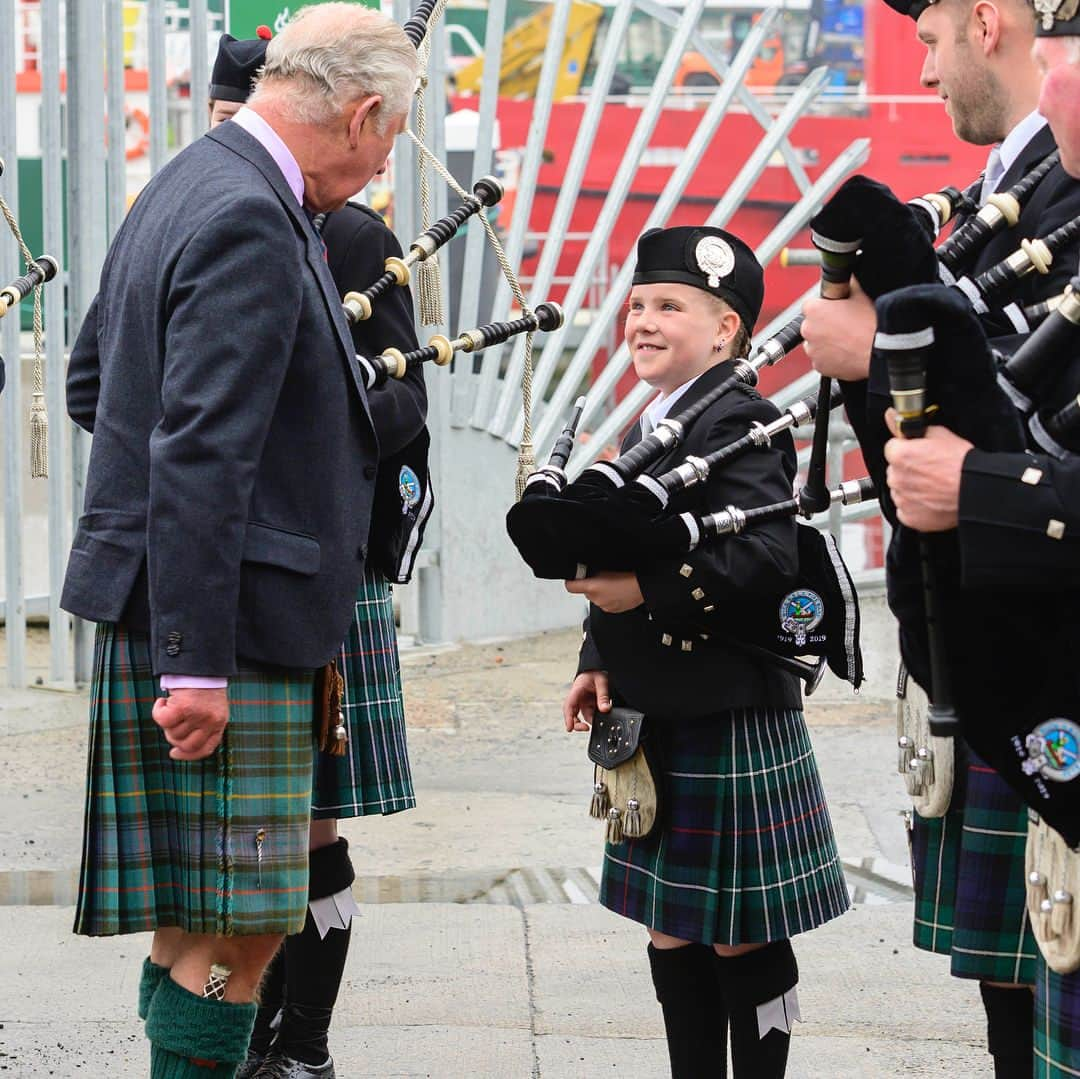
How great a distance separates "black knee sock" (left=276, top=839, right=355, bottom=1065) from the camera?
2.97m

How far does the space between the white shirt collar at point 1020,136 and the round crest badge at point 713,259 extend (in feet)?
2.29

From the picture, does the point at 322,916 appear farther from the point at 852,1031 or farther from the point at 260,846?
the point at 852,1031

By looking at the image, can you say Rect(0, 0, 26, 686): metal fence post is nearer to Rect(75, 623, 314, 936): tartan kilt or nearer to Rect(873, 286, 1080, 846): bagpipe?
Rect(75, 623, 314, 936): tartan kilt

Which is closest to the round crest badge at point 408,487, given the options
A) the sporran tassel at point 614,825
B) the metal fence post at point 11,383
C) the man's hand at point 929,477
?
the sporran tassel at point 614,825

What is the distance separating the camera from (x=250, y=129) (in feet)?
8.27

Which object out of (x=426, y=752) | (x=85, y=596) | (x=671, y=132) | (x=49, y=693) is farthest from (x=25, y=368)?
(x=85, y=596)

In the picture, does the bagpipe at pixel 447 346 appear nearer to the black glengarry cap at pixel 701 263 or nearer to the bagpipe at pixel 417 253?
the bagpipe at pixel 417 253

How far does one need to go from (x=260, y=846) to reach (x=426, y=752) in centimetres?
297

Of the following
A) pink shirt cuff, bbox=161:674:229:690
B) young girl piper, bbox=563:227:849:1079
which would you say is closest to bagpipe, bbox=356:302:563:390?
young girl piper, bbox=563:227:849:1079

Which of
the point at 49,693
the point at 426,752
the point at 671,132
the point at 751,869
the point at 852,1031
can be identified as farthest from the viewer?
the point at 671,132

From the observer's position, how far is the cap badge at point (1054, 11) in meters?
1.76

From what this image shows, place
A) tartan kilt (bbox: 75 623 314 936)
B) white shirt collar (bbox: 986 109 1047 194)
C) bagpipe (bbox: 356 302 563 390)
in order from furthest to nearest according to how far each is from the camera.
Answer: bagpipe (bbox: 356 302 563 390)
tartan kilt (bbox: 75 623 314 936)
white shirt collar (bbox: 986 109 1047 194)

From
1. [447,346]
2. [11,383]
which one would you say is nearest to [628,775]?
[447,346]

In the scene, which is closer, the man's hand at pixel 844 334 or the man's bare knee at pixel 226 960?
the man's hand at pixel 844 334
